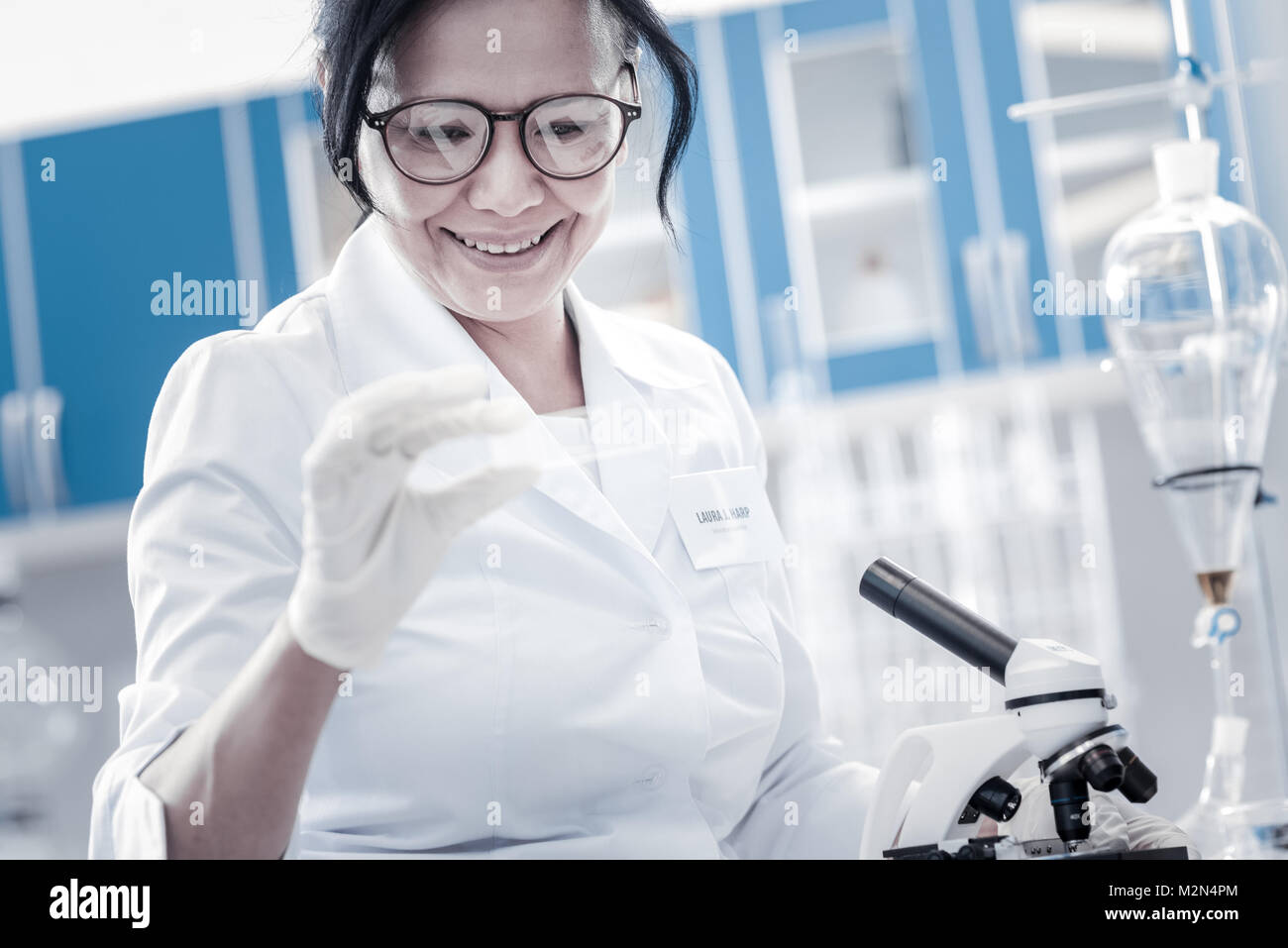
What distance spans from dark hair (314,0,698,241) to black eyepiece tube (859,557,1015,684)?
0.44 metres

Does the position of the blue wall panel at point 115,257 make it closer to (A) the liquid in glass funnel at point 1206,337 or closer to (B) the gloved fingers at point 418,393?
(A) the liquid in glass funnel at point 1206,337

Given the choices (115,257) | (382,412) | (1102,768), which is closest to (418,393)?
(382,412)

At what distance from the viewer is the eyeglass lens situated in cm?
83

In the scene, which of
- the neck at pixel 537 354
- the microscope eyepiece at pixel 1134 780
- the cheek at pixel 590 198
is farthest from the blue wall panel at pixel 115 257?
the microscope eyepiece at pixel 1134 780

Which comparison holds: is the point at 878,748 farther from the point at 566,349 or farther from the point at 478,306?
the point at 478,306

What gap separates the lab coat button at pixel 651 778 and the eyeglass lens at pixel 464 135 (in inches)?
16.5

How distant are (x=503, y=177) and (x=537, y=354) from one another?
0.68ft

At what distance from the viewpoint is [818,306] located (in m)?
2.72

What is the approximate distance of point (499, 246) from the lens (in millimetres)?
893

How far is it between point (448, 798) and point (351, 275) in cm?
40

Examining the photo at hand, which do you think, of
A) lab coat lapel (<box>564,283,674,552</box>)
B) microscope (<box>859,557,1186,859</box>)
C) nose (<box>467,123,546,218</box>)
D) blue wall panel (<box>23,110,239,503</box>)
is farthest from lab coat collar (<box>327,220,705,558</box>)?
blue wall panel (<box>23,110,239,503</box>)

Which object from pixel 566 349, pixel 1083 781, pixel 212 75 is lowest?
pixel 1083 781

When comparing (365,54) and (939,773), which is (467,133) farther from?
(939,773)
